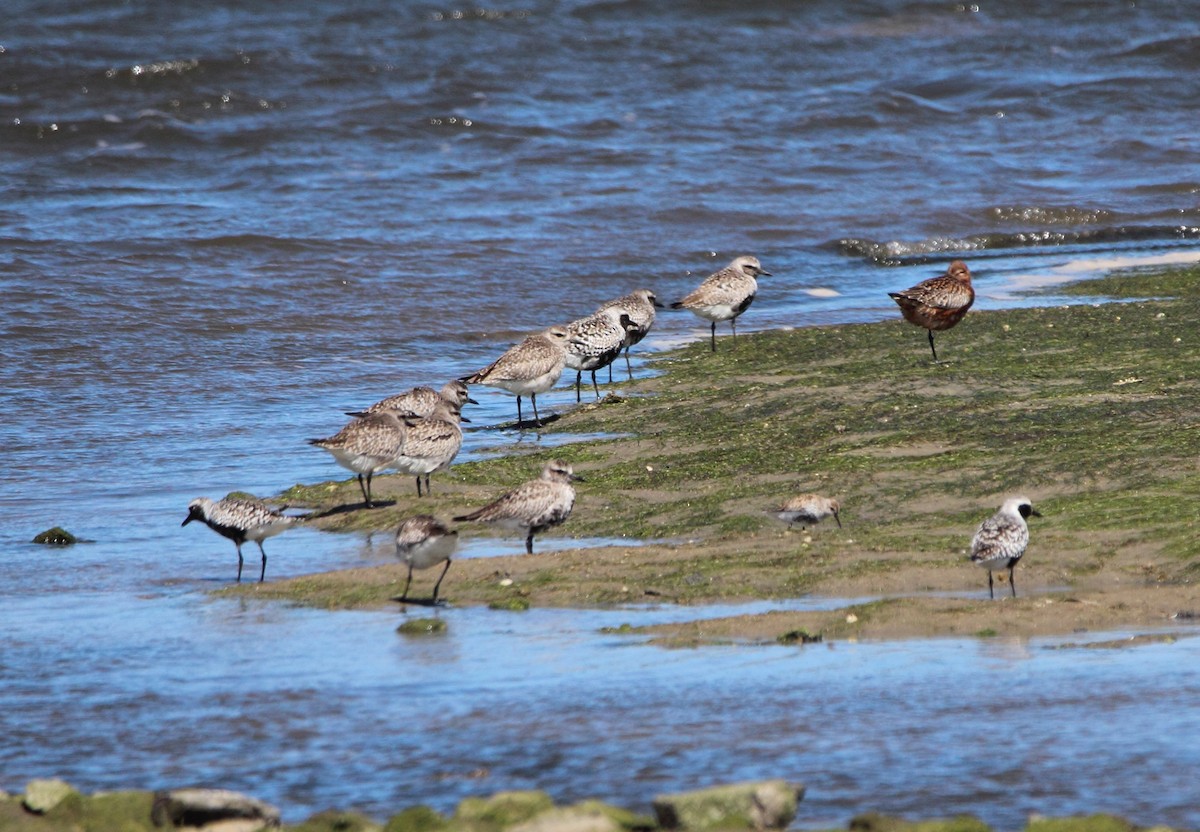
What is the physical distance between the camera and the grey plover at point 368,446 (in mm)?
10297

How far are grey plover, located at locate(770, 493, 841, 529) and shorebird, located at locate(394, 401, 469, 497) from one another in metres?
2.59

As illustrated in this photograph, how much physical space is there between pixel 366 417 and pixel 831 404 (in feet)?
10.4

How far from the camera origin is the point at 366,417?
35.0ft

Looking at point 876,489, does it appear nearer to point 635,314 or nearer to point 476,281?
point 635,314

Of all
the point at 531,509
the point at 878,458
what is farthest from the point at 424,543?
the point at 878,458

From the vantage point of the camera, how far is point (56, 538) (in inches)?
379

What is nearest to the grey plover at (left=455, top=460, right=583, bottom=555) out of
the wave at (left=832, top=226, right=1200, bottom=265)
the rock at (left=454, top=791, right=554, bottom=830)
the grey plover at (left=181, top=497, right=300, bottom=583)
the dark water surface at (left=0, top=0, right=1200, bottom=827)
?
the dark water surface at (left=0, top=0, right=1200, bottom=827)

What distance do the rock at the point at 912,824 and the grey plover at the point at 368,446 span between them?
572cm

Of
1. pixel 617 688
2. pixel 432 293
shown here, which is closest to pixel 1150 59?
pixel 432 293

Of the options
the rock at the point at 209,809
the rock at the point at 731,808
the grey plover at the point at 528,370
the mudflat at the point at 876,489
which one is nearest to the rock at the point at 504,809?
the rock at the point at 731,808

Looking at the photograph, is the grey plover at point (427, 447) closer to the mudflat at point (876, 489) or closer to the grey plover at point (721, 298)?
the mudflat at point (876, 489)

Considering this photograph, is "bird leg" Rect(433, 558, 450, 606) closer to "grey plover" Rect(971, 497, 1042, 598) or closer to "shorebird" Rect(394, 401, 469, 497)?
"shorebird" Rect(394, 401, 469, 497)

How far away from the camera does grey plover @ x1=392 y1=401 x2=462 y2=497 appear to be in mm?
10359

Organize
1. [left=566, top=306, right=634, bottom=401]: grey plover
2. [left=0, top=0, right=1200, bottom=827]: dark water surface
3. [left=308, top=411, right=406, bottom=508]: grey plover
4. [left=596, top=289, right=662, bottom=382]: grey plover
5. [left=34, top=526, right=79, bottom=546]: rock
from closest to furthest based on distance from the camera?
[left=0, top=0, right=1200, bottom=827]: dark water surface < [left=34, top=526, right=79, bottom=546]: rock < [left=308, top=411, right=406, bottom=508]: grey plover < [left=566, top=306, right=634, bottom=401]: grey plover < [left=596, top=289, right=662, bottom=382]: grey plover
